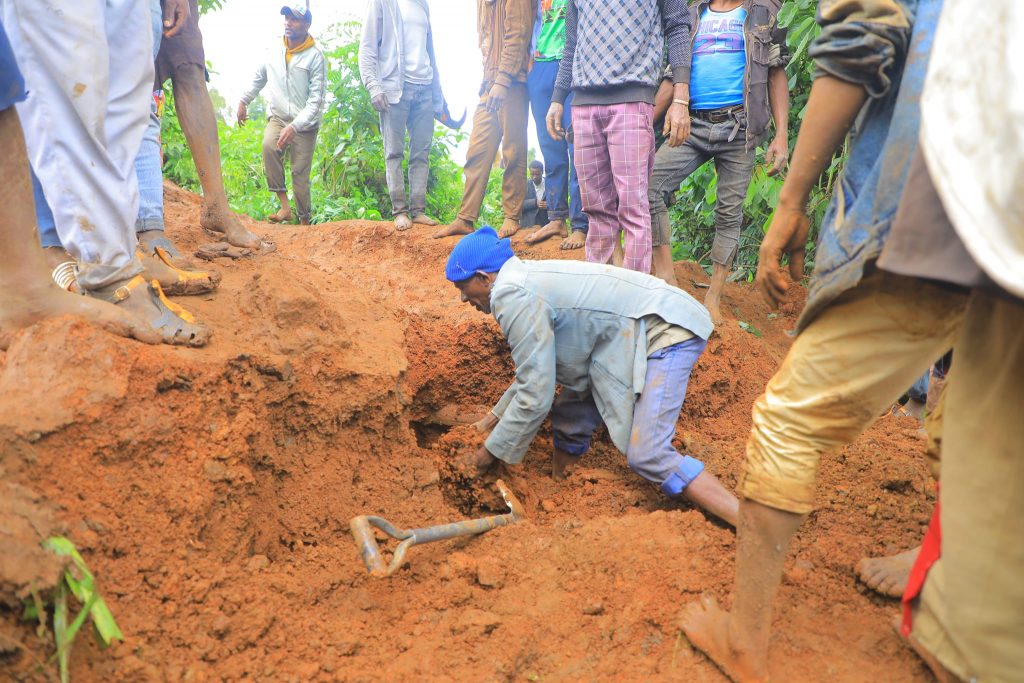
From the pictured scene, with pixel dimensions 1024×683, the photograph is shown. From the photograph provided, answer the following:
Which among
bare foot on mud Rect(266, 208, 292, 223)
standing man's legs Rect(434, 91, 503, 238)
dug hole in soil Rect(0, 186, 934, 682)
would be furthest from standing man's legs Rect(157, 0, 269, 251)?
bare foot on mud Rect(266, 208, 292, 223)

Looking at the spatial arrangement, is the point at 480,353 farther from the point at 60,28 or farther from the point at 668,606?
the point at 60,28

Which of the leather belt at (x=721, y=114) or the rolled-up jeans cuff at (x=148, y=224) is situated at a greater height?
the leather belt at (x=721, y=114)

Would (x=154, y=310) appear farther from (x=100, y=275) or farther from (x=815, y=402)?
(x=815, y=402)

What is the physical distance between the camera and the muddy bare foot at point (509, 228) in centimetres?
541

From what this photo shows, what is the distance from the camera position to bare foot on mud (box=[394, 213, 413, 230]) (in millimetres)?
5586

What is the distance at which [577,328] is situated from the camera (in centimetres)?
286

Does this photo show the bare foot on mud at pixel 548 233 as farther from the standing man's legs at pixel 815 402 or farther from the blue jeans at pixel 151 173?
the standing man's legs at pixel 815 402

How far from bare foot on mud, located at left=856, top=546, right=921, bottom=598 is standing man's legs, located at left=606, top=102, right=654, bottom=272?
212 centimetres

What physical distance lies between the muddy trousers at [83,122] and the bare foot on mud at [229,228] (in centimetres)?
121

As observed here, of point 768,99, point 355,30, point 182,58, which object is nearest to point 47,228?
point 182,58

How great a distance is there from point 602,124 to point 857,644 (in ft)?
9.62

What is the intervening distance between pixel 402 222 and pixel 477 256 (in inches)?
116

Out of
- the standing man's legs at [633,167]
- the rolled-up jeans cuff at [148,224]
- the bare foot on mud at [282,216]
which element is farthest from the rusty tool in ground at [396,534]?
the bare foot on mud at [282,216]

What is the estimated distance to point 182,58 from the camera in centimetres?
333
